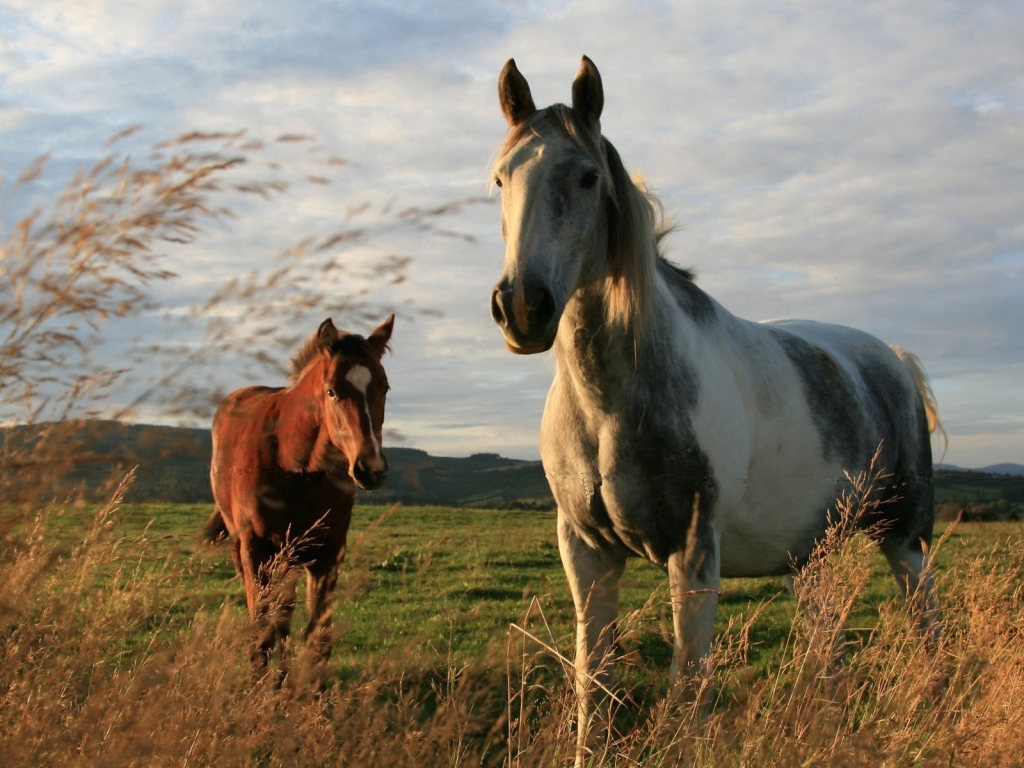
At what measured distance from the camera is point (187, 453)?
79.2 inches

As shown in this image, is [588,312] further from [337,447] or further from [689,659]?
[337,447]

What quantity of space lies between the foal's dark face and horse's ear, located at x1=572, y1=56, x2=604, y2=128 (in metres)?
2.47

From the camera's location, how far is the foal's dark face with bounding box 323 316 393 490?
519 centimetres

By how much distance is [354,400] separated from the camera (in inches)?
212

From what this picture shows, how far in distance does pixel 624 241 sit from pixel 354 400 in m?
2.56

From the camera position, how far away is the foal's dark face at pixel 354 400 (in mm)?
5191

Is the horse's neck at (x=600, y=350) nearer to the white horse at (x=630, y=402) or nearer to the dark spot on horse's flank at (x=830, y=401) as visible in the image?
the white horse at (x=630, y=402)

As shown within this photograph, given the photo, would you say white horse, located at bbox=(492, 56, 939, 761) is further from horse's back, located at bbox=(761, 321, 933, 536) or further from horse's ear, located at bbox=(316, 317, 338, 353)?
horse's ear, located at bbox=(316, 317, 338, 353)

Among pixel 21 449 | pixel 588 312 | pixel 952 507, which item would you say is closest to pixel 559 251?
pixel 588 312

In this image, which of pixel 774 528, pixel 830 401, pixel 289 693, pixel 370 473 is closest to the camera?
pixel 289 693

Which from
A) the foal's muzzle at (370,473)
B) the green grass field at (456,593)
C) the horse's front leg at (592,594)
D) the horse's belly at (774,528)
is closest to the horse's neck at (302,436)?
the green grass field at (456,593)

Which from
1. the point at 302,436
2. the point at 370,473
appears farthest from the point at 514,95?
the point at 302,436

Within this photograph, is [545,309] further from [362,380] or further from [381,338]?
[381,338]

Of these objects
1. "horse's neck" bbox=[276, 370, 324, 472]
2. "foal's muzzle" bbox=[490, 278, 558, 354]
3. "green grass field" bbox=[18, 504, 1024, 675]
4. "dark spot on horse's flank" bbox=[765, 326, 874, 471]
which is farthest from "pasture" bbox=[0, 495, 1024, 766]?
"horse's neck" bbox=[276, 370, 324, 472]
